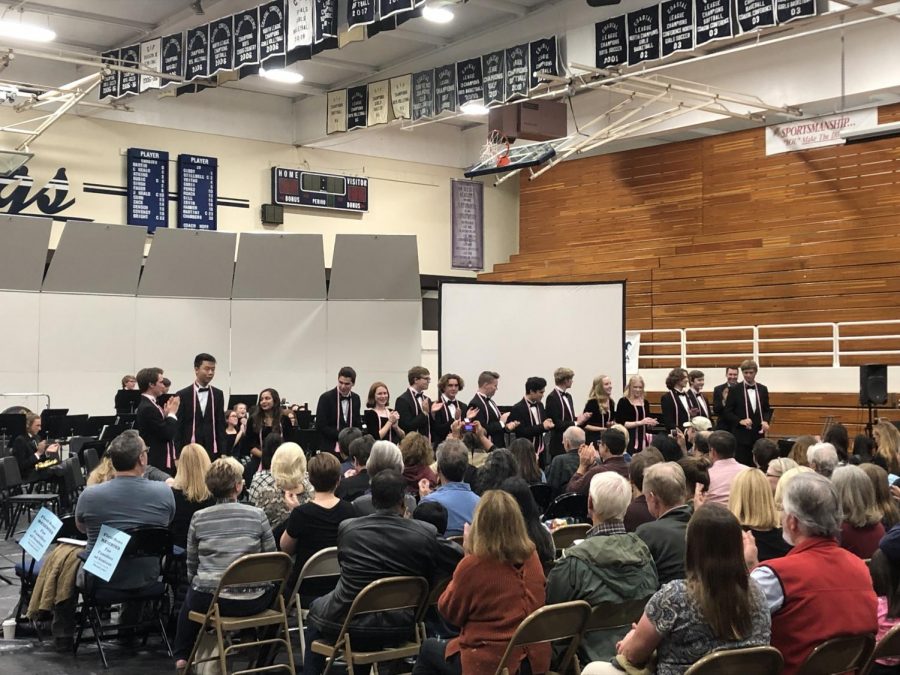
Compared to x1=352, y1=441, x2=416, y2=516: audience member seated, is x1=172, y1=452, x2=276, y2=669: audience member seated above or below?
below

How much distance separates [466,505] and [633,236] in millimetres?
13838

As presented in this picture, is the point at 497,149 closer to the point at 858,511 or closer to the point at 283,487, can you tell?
the point at 283,487

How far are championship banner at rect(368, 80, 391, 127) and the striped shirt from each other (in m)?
11.7

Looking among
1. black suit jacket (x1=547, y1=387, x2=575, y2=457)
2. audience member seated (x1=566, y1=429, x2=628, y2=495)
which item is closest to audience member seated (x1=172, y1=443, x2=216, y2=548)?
audience member seated (x1=566, y1=429, x2=628, y2=495)

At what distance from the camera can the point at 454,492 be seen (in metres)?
5.10

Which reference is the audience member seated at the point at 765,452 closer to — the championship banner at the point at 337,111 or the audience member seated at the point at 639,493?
the audience member seated at the point at 639,493

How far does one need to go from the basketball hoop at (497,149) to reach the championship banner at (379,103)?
5.68 ft

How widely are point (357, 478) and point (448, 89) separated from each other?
9.54 meters

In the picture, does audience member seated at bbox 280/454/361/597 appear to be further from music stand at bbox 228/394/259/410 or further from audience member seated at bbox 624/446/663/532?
music stand at bbox 228/394/259/410

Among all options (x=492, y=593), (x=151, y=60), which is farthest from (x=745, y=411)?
(x=151, y=60)

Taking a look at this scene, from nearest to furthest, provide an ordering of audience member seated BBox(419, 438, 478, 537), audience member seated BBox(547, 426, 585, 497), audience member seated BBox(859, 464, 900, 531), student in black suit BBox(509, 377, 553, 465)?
audience member seated BBox(859, 464, 900, 531) < audience member seated BBox(419, 438, 478, 537) < audience member seated BBox(547, 426, 585, 497) < student in black suit BBox(509, 377, 553, 465)

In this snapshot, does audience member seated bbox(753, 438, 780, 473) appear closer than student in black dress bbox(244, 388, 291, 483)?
Yes

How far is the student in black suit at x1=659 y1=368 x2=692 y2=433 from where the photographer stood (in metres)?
11.3

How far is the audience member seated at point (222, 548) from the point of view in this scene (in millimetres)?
4703
